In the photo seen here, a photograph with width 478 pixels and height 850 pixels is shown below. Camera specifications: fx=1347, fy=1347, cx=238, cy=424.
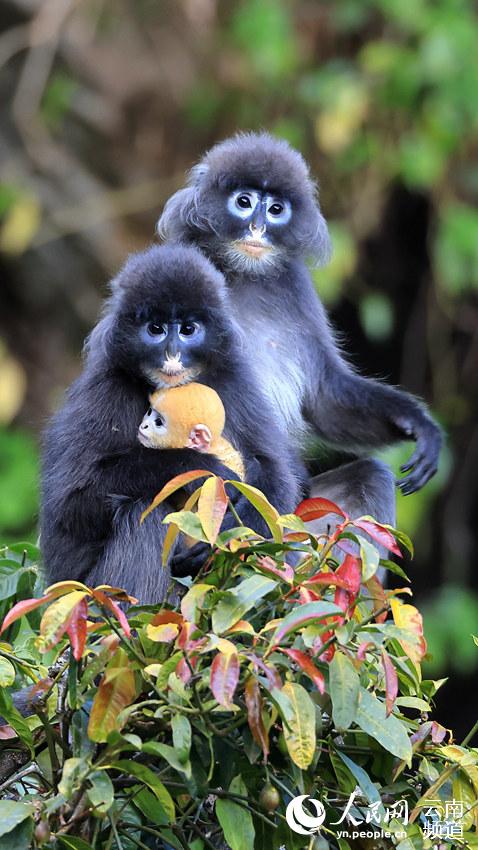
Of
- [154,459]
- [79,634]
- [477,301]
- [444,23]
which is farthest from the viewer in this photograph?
[477,301]

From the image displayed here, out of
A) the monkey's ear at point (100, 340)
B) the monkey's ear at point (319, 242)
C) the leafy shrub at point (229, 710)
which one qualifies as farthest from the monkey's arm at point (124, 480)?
the monkey's ear at point (319, 242)

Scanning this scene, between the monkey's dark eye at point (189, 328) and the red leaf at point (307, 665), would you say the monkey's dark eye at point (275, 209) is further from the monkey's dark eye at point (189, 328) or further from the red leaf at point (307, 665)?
the red leaf at point (307, 665)

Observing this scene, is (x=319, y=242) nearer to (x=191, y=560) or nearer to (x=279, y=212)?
(x=279, y=212)

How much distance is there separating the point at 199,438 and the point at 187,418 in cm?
5

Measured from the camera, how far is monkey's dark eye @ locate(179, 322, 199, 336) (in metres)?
2.96

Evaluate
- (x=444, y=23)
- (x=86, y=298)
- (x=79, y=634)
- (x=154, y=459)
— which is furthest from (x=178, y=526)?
(x=86, y=298)

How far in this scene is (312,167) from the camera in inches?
249

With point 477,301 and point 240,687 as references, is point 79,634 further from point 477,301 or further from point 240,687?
point 477,301

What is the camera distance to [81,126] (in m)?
6.93

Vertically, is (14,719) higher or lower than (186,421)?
lower

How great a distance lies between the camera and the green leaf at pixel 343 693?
6.13ft

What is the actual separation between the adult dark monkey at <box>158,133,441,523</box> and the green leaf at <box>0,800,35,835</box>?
5.91 ft

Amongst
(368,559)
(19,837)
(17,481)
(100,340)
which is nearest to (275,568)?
(368,559)

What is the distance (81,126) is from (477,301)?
87.3 inches
